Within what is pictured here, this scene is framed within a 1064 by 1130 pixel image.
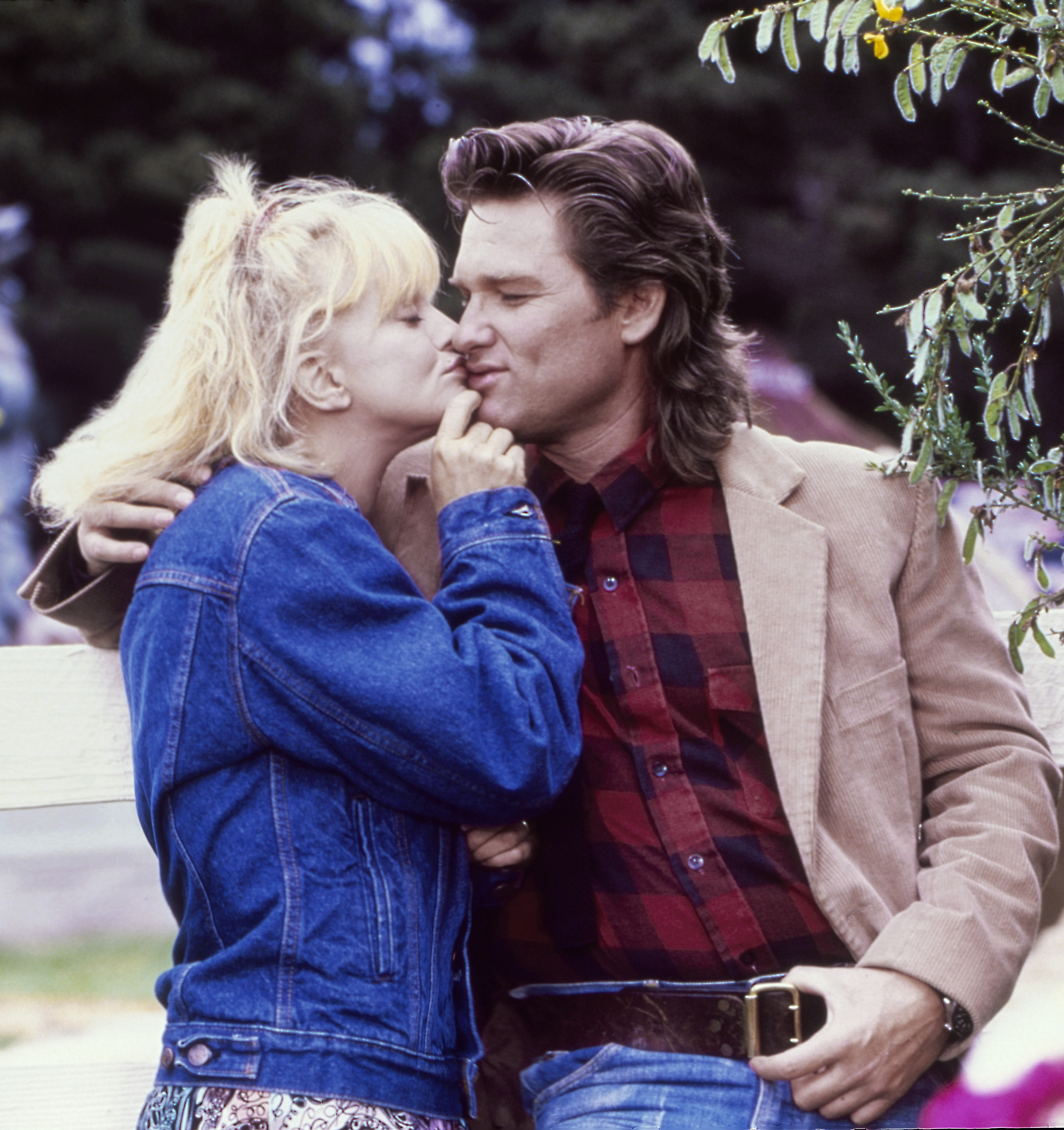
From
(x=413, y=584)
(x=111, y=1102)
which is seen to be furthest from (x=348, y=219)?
(x=111, y=1102)

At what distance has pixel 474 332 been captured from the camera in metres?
2.35

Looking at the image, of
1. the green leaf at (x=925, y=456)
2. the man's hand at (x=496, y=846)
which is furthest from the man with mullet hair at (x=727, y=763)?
the green leaf at (x=925, y=456)

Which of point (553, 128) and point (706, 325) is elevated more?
point (553, 128)

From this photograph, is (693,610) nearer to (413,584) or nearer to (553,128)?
(413,584)

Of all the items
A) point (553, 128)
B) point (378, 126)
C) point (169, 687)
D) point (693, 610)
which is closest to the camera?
point (169, 687)

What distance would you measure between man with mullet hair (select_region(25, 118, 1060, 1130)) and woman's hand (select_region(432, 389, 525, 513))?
0.24 meters

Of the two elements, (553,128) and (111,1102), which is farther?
(553,128)

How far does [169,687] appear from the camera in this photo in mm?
1741

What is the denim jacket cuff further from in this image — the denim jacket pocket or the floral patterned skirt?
the floral patterned skirt

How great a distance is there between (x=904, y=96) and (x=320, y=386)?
0.88 meters

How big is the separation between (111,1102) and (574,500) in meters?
1.23

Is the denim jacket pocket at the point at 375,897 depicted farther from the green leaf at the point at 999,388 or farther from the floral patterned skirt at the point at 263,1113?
the green leaf at the point at 999,388

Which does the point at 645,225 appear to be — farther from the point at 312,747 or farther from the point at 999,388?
the point at 312,747

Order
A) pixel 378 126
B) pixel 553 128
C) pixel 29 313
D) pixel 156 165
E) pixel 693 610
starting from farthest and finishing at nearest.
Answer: pixel 378 126, pixel 29 313, pixel 156 165, pixel 553 128, pixel 693 610
